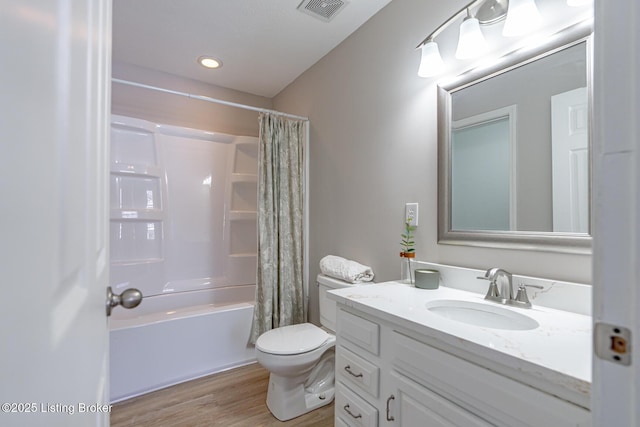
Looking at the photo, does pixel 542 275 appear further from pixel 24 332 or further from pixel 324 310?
pixel 24 332

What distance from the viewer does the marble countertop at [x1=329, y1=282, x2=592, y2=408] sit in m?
0.60

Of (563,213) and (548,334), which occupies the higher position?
(563,213)

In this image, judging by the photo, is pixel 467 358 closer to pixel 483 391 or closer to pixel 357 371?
pixel 483 391

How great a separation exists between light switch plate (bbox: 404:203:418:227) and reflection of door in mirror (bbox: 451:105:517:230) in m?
0.20

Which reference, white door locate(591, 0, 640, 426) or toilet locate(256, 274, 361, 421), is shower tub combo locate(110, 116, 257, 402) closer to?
toilet locate(256, 274, 361, 421)

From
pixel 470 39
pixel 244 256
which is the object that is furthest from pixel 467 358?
pixel 244 256

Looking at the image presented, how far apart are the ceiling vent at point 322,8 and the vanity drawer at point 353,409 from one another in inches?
78.9

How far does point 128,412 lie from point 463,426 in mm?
1824

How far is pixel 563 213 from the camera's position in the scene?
1.02 metres

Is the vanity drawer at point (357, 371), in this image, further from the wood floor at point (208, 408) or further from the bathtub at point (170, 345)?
the bathtub at point (170, 345)

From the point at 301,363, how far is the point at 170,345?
101 cm

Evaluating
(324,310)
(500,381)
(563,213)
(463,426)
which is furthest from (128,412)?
(563,213)

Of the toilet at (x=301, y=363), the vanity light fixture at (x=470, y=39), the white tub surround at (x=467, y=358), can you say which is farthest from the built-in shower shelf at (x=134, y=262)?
the vanity light fixture at (x=470, y=39)

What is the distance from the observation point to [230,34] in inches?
78.2
